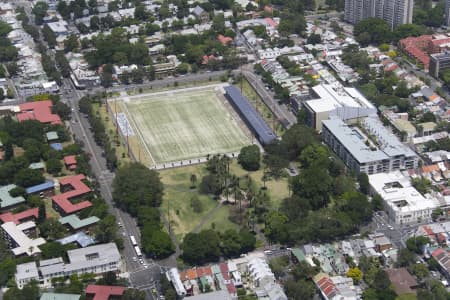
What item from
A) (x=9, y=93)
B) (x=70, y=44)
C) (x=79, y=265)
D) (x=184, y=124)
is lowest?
(x=184, y=124)

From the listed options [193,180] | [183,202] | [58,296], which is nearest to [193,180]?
[193,180]

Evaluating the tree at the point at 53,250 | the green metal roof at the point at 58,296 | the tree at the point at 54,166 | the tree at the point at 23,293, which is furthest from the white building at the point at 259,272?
the tree at the point at 54,166

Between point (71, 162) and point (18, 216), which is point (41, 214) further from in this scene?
point (71, 162)

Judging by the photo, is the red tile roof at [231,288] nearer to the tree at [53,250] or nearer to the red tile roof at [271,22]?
the tree at [53,250]

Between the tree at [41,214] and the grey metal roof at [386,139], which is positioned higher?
the tree at [41,214]

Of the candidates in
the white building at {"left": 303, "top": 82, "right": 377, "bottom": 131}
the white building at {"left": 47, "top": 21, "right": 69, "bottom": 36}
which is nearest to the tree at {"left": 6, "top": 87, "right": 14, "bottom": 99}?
the white building at {"left": 47, "top": 21, "right": 69, "bottom": 36}

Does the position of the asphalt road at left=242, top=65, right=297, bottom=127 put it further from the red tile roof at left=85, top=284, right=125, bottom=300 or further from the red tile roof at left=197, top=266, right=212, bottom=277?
the red tile roof at left=85, top=284, right=125, bottom=300

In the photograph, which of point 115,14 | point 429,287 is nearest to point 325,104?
point 429,287
